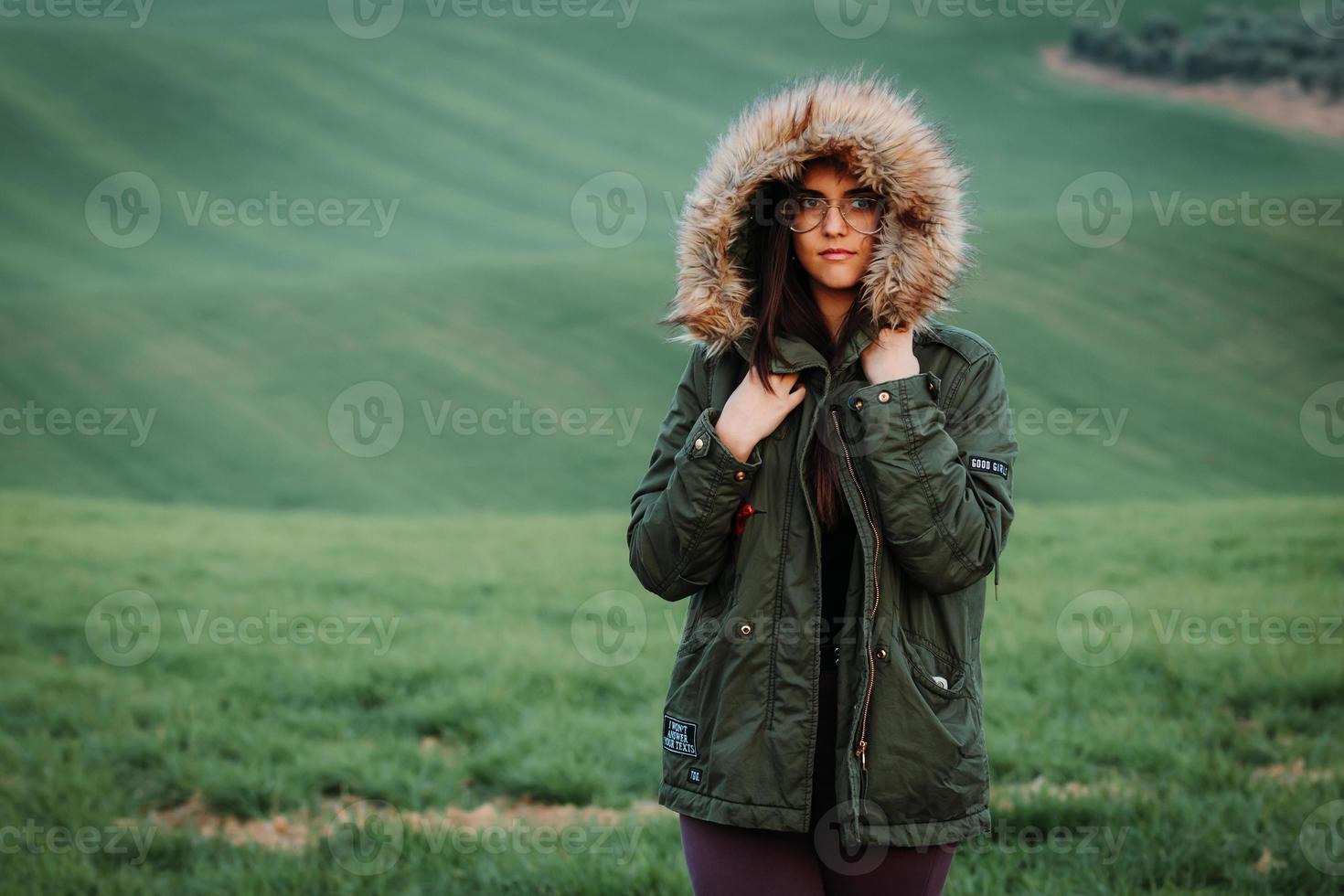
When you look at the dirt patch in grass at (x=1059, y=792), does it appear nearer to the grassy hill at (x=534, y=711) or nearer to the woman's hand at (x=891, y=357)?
the grassy hill at (x=534, y=711)

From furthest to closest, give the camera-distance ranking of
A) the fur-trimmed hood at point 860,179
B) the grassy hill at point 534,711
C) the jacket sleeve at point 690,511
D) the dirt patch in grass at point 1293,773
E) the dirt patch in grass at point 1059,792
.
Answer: the dirt patch in grass at point 1293,773
the dirt patch in grass at point 1059,792
the grassy hill at point 534,711
the fur-trimmed hood at point 860,179
the jacket sleeve at point 690,511

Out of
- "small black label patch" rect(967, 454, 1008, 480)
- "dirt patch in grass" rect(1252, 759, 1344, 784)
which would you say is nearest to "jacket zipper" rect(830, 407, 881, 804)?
"small black label patch" rect(967, 454, 1008, 480)

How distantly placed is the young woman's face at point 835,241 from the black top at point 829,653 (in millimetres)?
529

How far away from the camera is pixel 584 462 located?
71.9ft

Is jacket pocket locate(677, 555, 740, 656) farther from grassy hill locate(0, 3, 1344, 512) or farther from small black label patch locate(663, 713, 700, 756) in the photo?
grassy hill locate(0, 3, 1344, 512)

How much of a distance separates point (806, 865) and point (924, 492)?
33.5 inches

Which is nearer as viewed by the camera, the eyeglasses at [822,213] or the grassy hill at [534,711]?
the eyeglasses at [822,213]

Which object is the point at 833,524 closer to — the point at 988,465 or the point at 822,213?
the point at 988,465

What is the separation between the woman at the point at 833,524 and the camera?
260 cm

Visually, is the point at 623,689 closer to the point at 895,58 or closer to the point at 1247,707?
the point at 1247,707

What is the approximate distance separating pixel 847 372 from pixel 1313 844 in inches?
121

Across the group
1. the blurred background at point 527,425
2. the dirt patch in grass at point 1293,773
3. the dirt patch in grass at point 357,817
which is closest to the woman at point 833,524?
the blurred background at point 527,425

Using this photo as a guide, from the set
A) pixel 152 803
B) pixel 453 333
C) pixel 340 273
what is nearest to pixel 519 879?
pixel 152 803

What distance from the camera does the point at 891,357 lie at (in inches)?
107
